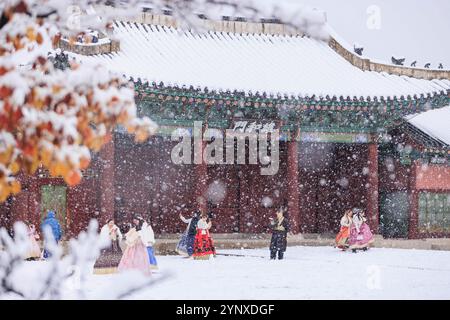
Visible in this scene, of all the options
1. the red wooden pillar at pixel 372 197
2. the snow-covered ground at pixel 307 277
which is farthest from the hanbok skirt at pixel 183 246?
the red wooden pillar at pixel 372 197

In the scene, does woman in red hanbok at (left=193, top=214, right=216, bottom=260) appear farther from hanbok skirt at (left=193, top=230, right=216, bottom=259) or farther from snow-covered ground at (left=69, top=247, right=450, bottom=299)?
snow-covered ground at (left=69, top=247, right=450, bottom=299)

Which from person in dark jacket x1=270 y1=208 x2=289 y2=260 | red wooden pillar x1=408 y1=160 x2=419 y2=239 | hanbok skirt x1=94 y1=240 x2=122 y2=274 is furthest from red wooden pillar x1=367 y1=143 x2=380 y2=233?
hanbok skirt x1=94 y1=240 x2=122 y2=274

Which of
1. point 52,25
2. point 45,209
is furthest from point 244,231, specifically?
point 52,25

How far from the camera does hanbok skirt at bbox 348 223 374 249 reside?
53.2ft

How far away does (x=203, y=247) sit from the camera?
14.4 m

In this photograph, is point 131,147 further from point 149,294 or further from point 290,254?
point 149,294

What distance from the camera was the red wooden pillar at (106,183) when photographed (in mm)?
14819

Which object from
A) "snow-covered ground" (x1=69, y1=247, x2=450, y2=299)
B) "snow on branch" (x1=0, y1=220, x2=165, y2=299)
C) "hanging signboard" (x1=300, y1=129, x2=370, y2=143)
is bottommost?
"snow-covered ground" (x1=69, y1=247, x2=450, y2=299)

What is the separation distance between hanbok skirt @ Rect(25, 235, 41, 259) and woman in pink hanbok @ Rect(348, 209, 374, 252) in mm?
7373

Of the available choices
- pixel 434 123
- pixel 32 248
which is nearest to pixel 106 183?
pixel 32 248

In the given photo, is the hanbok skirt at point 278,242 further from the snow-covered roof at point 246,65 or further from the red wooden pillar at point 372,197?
the red wooden pillar at point 372,197

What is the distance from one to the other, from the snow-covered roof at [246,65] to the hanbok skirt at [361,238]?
3439mm

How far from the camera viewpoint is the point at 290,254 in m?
15.4
